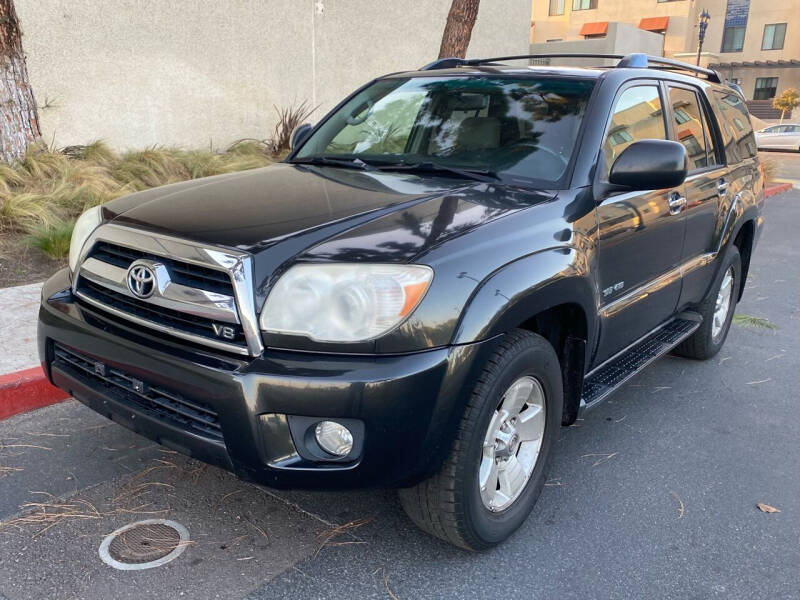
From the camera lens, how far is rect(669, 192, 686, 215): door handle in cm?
371

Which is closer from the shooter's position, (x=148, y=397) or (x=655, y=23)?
(x=148, y=397)

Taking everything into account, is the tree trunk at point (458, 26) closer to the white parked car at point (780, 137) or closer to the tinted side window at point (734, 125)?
the tinted side window at point (734, 125)

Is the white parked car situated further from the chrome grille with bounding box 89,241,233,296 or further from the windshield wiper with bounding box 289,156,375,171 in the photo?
the chrome grille with bounding box 89,241,233,296

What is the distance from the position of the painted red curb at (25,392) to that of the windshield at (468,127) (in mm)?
1818

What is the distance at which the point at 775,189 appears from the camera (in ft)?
50.0

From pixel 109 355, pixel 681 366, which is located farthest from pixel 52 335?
pixel 681 366

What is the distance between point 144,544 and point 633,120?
293 centimetres

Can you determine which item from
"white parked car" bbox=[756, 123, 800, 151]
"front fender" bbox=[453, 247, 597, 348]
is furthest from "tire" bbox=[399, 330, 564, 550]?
"white parked car" bbox=[756, 123, 800, 151]

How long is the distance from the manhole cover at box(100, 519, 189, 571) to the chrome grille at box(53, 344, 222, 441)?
581 millimetres

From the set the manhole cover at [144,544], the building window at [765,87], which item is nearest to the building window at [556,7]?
the building window at [765,87]

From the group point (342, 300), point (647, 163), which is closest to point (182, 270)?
point (342, 300)

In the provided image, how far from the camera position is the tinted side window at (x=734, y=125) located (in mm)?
4633

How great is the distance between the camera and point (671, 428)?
3947mm

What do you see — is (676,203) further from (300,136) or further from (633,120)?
(300,136)
